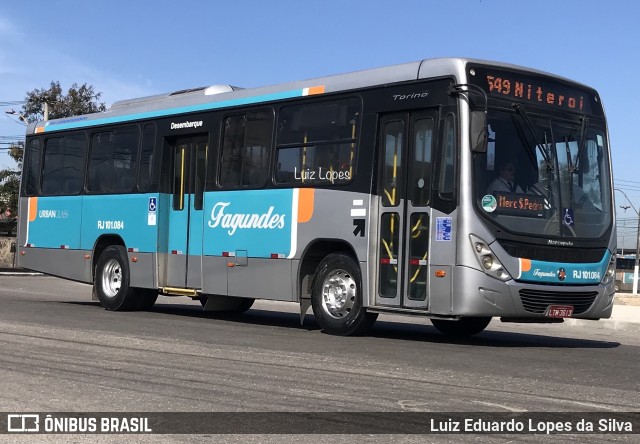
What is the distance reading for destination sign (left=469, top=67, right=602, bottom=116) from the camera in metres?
12.7

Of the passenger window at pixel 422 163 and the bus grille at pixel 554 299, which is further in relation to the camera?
the passenger window at pixel 422 163

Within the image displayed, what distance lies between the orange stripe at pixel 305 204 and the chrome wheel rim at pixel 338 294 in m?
0.91

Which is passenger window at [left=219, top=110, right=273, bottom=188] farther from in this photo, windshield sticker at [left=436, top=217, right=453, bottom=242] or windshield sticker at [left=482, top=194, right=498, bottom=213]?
windshield sticker at [left=482, top=194, right=498, bottom=213]

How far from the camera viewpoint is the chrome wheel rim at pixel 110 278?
60.7 feet

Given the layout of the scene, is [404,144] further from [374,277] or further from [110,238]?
[110,238]

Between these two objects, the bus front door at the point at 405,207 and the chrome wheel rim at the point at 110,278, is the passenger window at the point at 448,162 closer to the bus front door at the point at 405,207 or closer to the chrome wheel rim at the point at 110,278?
the bus front door at the point at 405,207

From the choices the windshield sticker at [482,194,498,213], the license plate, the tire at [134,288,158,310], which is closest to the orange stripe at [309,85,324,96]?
the windshield sticker at [482,194,498,213]

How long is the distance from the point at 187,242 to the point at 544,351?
21.4 feet

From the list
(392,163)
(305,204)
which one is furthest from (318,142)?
(392,163)

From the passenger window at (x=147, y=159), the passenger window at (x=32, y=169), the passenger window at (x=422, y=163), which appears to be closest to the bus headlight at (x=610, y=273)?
the passenger window at (x=422, y=163)

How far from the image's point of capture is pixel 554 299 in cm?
1266

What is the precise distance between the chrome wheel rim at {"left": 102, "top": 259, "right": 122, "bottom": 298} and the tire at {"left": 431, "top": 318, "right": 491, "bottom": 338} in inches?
249

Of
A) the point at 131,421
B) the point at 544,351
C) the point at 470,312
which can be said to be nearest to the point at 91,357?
the point at 131,421

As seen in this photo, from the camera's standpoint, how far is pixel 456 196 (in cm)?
1235
